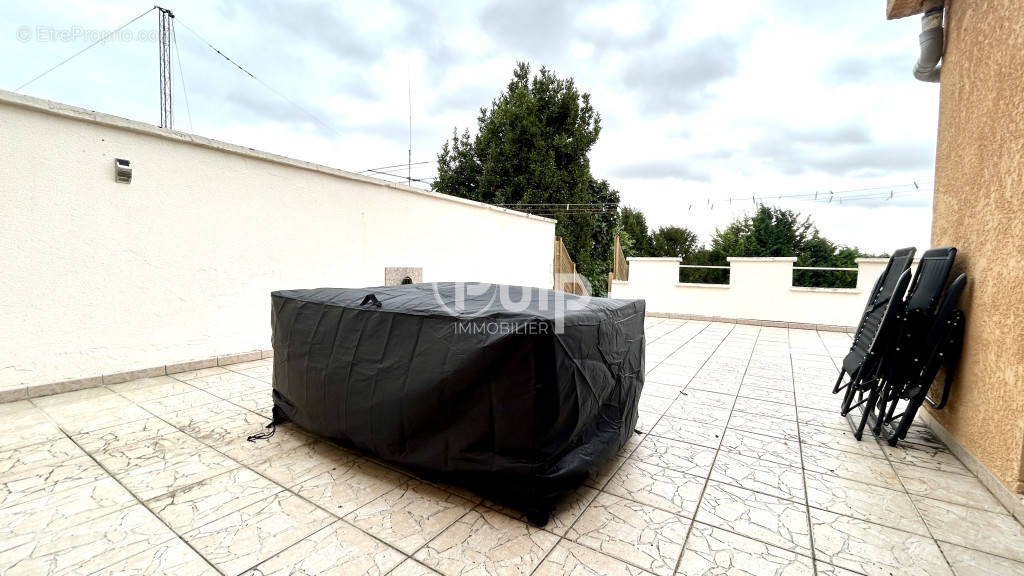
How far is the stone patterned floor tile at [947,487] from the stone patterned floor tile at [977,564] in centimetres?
42

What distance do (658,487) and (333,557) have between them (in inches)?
52.5

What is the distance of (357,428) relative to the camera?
5.76ft

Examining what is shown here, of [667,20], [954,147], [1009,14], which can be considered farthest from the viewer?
[667,20]

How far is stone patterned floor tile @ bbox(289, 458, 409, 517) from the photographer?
1517 millimetres

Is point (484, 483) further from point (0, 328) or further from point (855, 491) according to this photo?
point (0, 328)

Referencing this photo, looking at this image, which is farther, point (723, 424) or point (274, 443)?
point (723, 424)

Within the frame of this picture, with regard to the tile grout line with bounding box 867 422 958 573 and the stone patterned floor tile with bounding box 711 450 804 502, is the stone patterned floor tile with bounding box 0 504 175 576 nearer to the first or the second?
the stone patterned floor tile with bounding box 711 450 804 502

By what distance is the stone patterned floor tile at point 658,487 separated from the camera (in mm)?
1550

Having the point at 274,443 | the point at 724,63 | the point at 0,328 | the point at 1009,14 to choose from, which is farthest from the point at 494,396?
the point at 724,63

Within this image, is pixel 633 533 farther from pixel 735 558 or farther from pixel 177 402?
pixel 177 402

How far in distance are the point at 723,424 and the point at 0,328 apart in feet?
15.8

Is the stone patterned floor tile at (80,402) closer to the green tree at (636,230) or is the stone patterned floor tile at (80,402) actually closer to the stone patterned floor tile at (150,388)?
the stone patterned floor tile at (150,388)

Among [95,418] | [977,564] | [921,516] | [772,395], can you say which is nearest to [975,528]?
[921,516]

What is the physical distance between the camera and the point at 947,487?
5.55 ft
